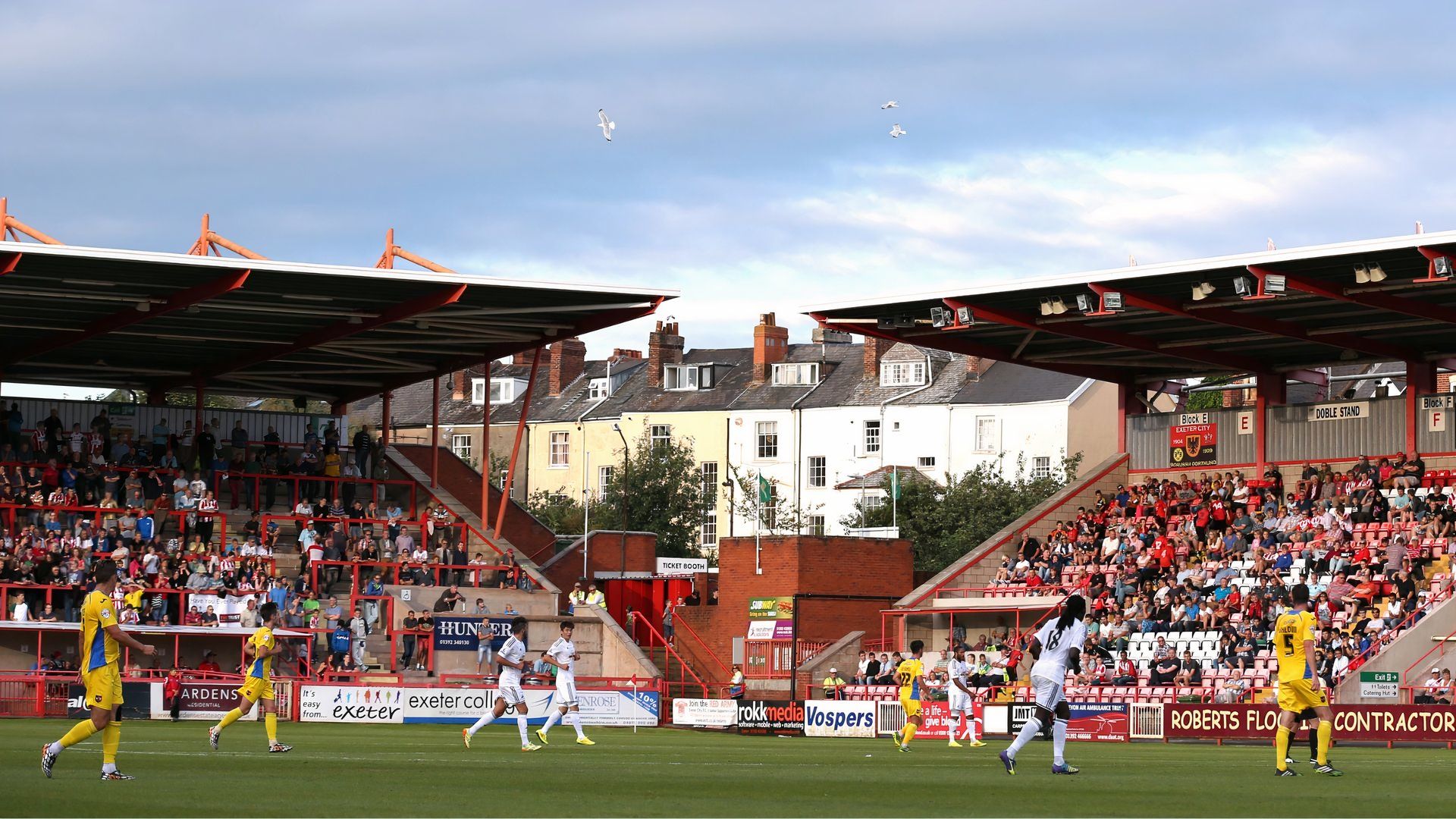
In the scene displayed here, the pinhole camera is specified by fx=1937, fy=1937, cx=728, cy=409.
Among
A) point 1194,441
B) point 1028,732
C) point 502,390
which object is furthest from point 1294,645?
point 502,390

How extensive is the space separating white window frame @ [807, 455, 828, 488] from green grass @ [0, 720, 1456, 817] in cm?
5828

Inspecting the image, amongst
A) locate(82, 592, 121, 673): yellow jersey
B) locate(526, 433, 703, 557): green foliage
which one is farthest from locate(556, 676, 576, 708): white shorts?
locate(526, 433, 703, 557): green foliage

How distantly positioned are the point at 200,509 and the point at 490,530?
30.3ft

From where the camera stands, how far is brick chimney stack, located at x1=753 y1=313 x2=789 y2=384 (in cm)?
8988

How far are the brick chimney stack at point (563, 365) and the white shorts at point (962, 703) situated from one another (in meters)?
66.0

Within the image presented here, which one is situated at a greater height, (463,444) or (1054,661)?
(463,444)

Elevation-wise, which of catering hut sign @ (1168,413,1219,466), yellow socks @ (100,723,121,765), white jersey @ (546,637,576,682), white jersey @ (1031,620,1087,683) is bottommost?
yellow socks @ (100,723,121,765)

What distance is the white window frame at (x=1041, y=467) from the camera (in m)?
77.8

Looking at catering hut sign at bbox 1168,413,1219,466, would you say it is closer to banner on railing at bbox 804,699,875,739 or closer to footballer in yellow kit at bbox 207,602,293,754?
banner on railing at bbox 804,699,875,739

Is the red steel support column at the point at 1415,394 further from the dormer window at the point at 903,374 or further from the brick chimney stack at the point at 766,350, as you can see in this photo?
the brick chimney stack at the point at 766,350

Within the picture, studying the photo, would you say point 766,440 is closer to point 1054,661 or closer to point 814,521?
point 814,521

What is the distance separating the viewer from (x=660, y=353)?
93875mm

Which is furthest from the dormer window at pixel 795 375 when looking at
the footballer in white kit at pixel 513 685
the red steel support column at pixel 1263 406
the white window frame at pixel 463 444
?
the footballer in white kit at pixel 513 685

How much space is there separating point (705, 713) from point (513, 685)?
12.9m
